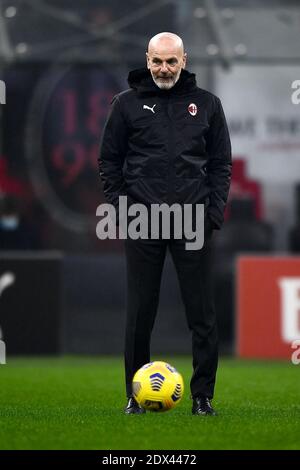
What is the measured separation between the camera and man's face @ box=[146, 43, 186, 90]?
709 cm

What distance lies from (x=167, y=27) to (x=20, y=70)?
175 cm

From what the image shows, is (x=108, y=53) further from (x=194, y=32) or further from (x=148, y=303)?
(x=148, y=303)

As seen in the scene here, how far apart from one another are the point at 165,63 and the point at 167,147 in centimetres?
44

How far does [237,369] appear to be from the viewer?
11.8 metres

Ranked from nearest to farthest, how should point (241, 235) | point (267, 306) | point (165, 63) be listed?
point (165, 63) < point (267, 306) < point (241, 235)

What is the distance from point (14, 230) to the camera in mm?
14258

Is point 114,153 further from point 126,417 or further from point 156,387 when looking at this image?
point 126,417

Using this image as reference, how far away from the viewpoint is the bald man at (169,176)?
23.6 feet

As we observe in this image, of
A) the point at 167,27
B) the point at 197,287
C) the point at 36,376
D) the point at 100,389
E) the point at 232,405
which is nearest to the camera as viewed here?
the point at 197,287

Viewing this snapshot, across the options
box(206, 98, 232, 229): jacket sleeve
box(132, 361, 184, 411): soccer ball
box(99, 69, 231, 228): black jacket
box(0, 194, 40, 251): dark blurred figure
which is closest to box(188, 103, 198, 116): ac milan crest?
box(99, 69, 231, 228): black jacket

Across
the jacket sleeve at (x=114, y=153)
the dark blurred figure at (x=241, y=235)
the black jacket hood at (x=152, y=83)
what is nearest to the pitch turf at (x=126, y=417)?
the jacket sleeve at (x=114, y=153)

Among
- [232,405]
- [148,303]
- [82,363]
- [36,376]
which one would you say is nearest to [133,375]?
[148,303]

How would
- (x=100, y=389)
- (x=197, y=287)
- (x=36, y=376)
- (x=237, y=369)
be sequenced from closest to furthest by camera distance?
(x=197, y=287) → (x=100, y=389) → (x=36, y=376) → (x=237, y=369)

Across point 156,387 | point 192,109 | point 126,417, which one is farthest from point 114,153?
point 126,417
